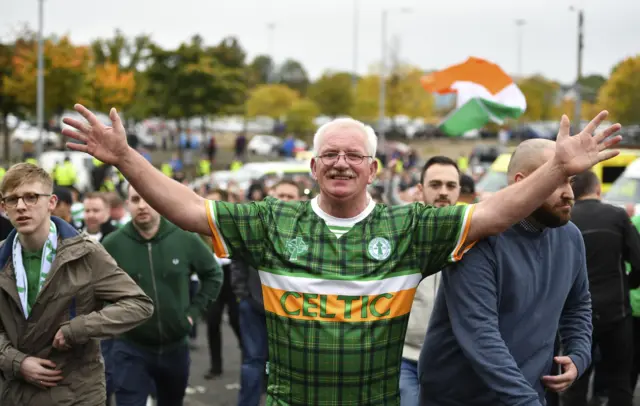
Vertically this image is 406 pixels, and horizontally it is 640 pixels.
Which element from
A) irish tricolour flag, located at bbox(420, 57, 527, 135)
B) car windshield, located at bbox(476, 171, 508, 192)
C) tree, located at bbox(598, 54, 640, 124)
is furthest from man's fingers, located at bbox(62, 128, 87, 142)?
tree, located at bbox(598, 54, 640, 124)

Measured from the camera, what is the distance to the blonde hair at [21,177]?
4.21 m

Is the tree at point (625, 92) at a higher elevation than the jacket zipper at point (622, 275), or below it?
A: higher

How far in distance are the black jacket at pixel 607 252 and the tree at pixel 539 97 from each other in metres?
61.3

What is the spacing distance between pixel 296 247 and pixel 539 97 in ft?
231

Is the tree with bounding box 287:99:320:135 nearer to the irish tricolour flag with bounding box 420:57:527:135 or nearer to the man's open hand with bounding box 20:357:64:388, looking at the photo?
the irish tricolour flag with bounding box 420:57:527:135

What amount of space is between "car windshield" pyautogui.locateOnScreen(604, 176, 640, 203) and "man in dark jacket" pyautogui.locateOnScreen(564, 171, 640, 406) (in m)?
8.18

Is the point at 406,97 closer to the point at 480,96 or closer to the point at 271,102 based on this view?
the point at 271,102

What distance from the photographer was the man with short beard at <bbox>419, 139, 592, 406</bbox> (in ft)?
10.9

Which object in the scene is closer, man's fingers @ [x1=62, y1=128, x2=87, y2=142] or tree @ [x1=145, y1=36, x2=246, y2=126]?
man's fingers @ [x1=62, y1=128, x2=87, y2=142]

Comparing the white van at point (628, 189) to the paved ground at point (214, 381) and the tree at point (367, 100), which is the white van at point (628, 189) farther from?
the tree at point (367, 100)

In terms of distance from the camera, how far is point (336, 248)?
10.9 ft

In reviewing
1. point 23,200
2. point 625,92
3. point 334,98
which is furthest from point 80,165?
point 625,92

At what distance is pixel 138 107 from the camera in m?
51.4

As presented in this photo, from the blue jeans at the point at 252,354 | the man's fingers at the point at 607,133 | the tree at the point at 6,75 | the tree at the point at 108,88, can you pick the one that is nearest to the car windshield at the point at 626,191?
the blue jeans at the point at 252,354
